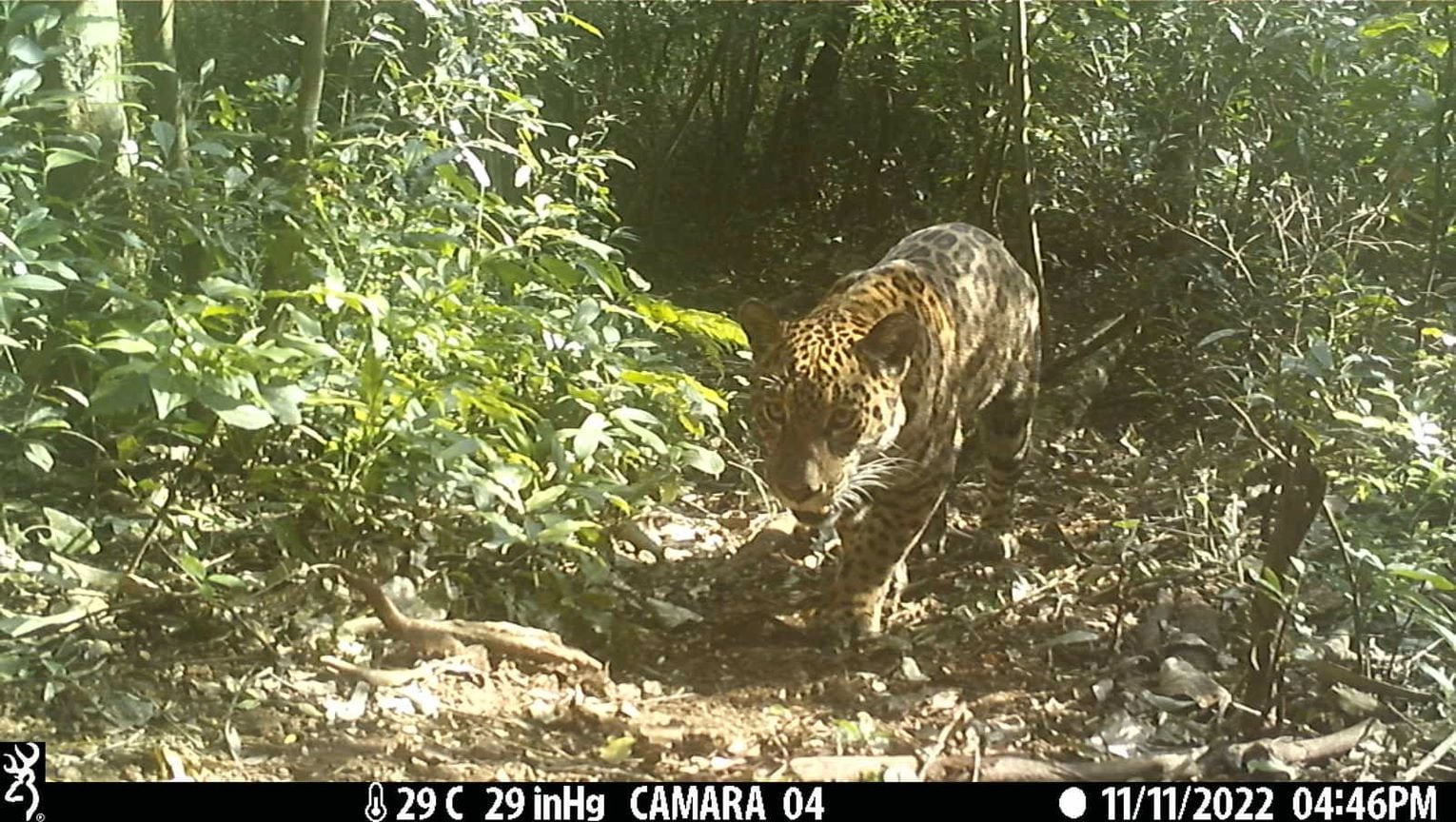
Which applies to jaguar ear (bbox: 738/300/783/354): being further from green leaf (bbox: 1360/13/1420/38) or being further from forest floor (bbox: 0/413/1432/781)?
green leaf (bbox: 1360/13/1420/38)

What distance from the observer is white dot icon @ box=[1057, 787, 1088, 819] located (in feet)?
5.42

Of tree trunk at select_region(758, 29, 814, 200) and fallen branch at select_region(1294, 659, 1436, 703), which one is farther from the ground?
tree trunk at select_region(758, 29, 814, 200)

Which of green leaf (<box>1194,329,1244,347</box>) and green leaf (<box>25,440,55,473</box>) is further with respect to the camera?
green leaf (<box>1194,329,1244,347</box>)

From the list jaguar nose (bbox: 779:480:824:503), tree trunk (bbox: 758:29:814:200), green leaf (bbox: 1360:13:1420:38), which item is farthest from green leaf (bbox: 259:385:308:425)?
green leaf (bbox: 1360:13:1420:38)

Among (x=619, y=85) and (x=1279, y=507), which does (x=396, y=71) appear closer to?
(x=619, y=85)

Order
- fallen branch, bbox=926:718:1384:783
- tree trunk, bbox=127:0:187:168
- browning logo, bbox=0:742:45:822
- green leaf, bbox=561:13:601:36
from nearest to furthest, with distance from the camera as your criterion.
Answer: browning logo, bbox=0:742:45:822
fallen branch, bbox=926:718:1384:783
tree trunk, bbox=127:0:187:168
green leaf, bbox=561:13:601:36

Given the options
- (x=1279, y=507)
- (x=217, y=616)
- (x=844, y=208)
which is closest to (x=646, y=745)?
(x=217, y=616)

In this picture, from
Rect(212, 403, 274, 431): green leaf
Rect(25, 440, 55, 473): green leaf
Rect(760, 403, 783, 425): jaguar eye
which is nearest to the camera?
Rect(212, 403, 274, 431): green leaf

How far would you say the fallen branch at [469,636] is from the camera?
1.93 m

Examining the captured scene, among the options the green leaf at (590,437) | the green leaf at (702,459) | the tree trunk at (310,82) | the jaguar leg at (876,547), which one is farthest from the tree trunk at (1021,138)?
the tree trunk at (310,82)

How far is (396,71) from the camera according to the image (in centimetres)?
249

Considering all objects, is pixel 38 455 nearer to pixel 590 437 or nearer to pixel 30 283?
pixel 30 283

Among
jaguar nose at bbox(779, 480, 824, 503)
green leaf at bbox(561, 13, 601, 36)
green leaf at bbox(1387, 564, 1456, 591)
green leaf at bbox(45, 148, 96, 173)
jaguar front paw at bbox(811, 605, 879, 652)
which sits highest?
green leaf at bbox(561, 13, 601, 36)

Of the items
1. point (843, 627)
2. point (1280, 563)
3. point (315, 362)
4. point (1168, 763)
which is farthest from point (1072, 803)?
point (315, 362)
